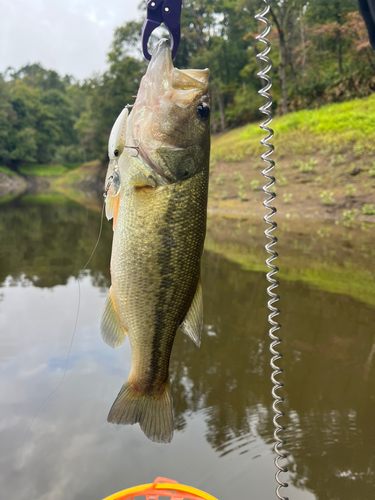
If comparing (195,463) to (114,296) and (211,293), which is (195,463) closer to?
(114,296)

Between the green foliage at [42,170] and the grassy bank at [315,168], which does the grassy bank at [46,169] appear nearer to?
the green foliage at [42,170]

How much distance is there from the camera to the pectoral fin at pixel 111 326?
1633mm

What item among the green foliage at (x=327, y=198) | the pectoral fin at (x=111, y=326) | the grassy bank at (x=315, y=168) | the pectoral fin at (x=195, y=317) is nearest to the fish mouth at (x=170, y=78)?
the pectoral fin at (x=195, y=317)

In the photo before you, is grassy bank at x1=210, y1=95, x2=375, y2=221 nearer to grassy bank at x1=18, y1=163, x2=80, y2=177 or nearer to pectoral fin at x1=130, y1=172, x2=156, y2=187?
pectoral fin at x1=130, y1=172, x2=156, y2=187

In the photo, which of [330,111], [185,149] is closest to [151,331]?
[185,149]

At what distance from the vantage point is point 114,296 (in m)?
1.61

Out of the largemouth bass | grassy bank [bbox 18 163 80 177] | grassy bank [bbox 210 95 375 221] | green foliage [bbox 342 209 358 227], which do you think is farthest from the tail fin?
grassy bank [bbox 18 163 80 177]

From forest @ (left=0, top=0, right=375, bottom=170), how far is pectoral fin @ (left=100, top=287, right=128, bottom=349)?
487 inches

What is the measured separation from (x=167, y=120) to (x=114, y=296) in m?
0.73

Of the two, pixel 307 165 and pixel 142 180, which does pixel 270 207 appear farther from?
pixel 307 165

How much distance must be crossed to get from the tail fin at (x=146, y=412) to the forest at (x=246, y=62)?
41.4 ft

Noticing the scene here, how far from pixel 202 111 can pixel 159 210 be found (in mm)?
417

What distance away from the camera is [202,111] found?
148 cm

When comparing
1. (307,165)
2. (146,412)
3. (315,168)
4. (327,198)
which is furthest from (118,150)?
(307,165)
